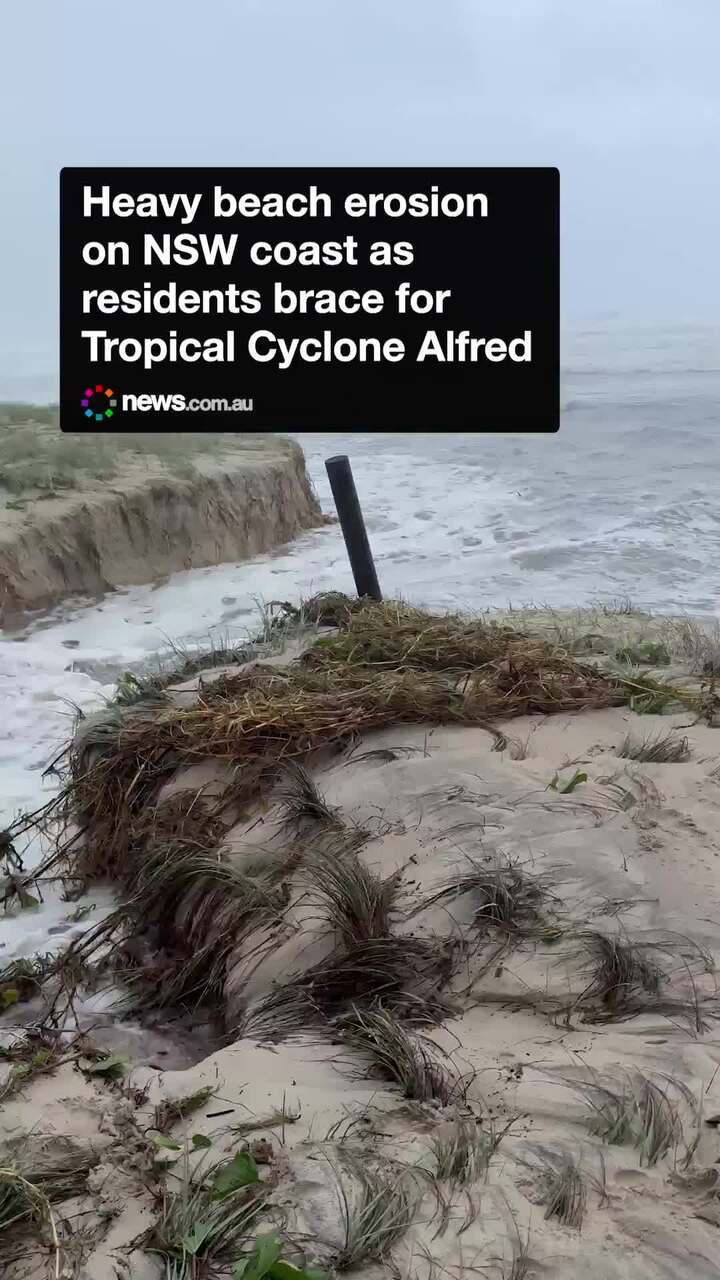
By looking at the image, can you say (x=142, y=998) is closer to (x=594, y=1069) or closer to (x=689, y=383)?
(x=594, y=1069)

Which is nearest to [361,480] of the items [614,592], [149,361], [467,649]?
[614,592]

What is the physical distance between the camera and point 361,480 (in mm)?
12625

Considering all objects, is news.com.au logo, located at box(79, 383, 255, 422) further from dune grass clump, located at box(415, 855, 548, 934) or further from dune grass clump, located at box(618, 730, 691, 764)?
dune grass clump, located at box(415, 855, 548, 934)

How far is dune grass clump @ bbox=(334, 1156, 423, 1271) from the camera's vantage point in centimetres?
158

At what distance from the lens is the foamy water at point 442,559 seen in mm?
5617

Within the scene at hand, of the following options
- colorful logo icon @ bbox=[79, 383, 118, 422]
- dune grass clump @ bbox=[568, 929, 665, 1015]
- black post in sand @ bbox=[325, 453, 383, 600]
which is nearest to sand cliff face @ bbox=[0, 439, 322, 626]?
colorful logo icon @ bbox=[79, 383, 118, 422]

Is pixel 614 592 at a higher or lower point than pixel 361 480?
lower

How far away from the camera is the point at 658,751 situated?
3.23m

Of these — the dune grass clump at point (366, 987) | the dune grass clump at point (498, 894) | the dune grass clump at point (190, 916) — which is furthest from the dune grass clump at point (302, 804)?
the dune grass clump at point (366, 987)

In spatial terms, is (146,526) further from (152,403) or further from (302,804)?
(302,804)

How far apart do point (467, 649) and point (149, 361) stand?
86.1 inches

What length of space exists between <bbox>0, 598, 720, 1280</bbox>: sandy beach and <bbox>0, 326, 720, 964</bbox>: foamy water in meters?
0.62

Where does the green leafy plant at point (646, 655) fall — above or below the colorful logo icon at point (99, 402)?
below

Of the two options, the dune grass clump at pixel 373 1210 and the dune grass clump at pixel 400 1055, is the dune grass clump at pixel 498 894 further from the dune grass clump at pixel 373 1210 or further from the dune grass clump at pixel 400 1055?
the dune grass clump at pixel 373 1210
